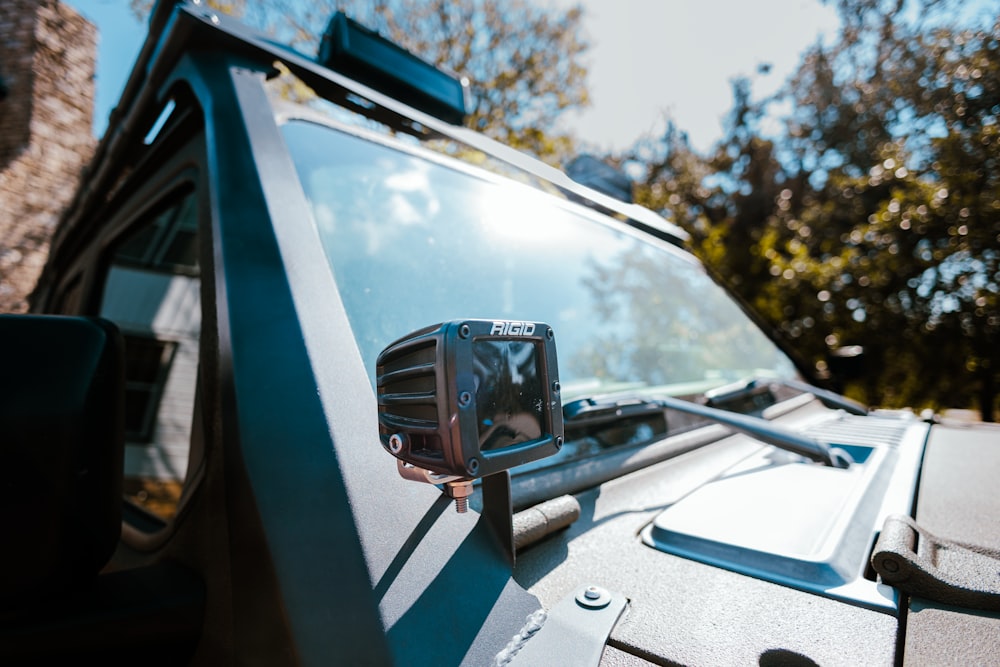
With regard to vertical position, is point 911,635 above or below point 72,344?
below

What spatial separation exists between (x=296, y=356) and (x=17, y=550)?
0.38m

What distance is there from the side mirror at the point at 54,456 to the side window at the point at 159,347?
11.4ft

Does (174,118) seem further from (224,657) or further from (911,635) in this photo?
(911,635)

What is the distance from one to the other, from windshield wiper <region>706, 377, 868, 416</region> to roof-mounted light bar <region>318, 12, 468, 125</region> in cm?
122

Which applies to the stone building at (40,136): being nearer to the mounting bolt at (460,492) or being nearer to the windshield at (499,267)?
the windshield at (499,267)

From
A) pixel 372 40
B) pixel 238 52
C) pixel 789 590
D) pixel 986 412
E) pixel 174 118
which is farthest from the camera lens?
pixel 986 412

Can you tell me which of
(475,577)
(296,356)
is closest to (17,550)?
(296,356)

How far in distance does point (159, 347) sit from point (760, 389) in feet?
23.7

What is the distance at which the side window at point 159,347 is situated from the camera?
4742 millimetres

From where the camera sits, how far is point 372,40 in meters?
1.50

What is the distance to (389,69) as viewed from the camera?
1521 millimetres

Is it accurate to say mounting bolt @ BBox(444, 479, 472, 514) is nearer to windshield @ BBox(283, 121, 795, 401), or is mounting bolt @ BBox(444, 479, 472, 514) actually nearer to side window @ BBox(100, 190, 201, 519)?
windshield @ BBox(283, 121, 795, 401)

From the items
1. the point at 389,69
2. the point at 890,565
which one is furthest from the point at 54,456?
the point at 389,69

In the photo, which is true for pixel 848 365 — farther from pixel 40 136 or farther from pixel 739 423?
pixel 40 136
